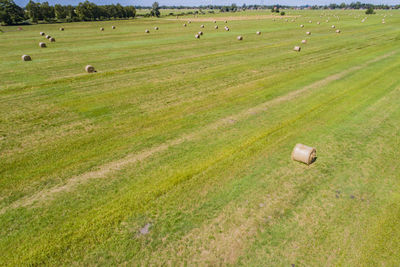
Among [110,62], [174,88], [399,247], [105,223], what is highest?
[110,62]

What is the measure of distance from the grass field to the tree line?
8438 centimetres

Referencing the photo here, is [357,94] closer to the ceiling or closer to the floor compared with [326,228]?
closer to the ceiling

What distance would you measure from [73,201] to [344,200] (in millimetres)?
7769

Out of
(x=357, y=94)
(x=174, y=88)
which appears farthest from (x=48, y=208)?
(x=357, y=94)

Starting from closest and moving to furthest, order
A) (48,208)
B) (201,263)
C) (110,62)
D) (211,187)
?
1. (201,263)
2. (48,208)
3. (211,187)
4. (110,62)

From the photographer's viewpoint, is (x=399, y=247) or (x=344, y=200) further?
(x=344, y=200)

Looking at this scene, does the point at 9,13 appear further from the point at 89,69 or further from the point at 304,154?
the point at 304,154

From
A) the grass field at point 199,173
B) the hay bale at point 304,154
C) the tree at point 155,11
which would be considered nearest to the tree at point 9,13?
the tree at point 155,11

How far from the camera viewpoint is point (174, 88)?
16125mm

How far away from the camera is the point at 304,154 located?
8172 mm

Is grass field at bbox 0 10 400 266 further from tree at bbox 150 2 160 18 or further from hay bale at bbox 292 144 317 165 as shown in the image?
tree at bbox 150 2 160 18

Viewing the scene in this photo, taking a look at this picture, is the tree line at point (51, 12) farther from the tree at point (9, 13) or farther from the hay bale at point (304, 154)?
the hay bale at point (304, 154)

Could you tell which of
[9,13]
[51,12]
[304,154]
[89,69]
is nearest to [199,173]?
[304,154]

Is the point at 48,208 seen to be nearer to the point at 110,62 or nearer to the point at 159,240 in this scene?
the point at 159,240
